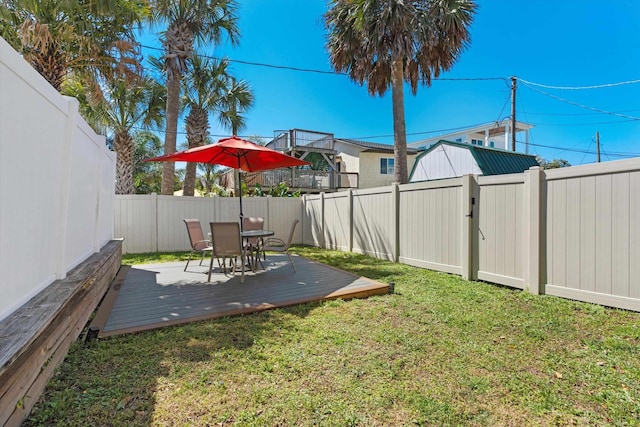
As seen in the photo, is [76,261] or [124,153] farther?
[124,153]

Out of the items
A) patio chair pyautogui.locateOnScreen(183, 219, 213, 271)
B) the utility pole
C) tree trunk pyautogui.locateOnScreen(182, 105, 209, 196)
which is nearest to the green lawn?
patio chair pyautogui.locateOnScreen(183, 219, 213, 271)

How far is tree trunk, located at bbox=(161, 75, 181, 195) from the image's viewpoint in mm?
9680

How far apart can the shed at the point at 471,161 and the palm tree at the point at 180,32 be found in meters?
8.89

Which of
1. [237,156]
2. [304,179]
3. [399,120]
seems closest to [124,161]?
[237,156]

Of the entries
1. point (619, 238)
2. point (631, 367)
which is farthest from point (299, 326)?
point (619, 238)

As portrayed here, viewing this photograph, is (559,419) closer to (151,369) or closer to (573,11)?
(151,369)

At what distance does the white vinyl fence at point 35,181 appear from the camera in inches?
67.7

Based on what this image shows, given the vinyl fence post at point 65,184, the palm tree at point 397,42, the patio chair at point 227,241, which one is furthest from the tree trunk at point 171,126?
the vinyl fence post at point 65,184

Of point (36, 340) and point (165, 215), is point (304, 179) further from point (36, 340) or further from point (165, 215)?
point (36, 340)

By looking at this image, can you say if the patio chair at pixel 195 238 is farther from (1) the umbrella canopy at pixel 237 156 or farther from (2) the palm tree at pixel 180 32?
(2) the palm tree at pixel 180 32

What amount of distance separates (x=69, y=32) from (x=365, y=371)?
714 centimetres

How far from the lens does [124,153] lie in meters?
11.4

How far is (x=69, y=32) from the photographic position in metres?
5.39

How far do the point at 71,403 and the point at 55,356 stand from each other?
0.48m
